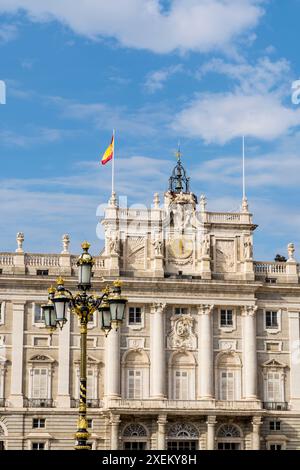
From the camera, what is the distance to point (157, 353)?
6550 cm

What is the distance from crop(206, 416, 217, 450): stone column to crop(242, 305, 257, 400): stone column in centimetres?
296

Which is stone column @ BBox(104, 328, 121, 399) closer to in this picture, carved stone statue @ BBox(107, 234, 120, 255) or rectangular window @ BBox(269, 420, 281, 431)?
carved stone statue @ BBox(107, 234, 120, 255)

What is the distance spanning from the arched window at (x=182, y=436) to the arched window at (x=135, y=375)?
284 cm

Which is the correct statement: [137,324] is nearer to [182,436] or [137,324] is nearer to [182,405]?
[182,405]

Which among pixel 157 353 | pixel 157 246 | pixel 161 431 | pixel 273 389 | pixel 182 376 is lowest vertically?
pixel 161 431

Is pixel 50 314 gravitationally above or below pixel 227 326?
below

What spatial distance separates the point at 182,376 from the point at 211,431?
420 centimetres

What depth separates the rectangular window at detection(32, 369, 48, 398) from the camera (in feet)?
211

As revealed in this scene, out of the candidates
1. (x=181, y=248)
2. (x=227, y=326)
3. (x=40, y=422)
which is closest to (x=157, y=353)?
(x=227, y=326)

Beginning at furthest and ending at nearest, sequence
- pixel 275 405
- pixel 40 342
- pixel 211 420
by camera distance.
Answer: pixel 275 405 < pixel 40 342 < pixel 211 420

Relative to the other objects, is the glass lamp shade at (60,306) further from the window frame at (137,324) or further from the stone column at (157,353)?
the window frame at (137,324)

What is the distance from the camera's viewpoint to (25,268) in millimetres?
65938

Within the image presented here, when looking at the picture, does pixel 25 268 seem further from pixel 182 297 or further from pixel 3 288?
pixel 182 297

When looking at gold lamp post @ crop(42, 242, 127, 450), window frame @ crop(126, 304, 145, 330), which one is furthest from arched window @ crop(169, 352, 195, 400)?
gold lamp post @ crop(42, 242, 127, 450)
